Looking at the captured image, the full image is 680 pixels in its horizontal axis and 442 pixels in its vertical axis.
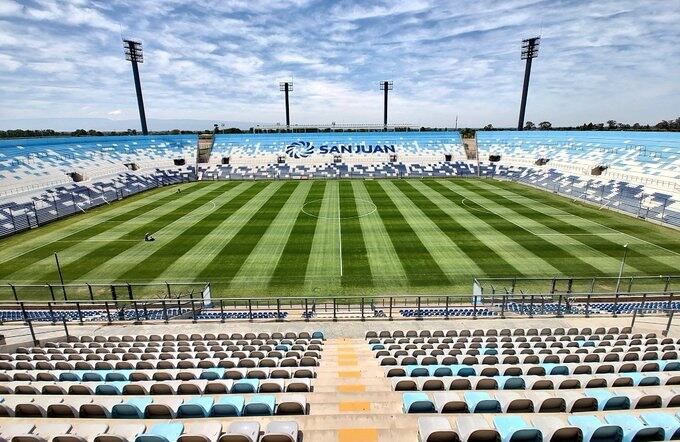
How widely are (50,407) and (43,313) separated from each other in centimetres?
1439

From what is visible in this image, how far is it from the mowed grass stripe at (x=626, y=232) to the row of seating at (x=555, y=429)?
2317cm

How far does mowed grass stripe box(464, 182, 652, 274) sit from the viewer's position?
25.1 meters

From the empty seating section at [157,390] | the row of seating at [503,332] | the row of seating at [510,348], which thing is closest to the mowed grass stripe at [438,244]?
the row of seating at [503,332]

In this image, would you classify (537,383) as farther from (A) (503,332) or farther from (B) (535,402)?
(A) (503,332)

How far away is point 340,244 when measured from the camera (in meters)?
29.4

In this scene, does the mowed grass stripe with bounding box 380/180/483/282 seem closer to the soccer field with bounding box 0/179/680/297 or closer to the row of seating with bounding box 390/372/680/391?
the soccer field with bounding box 0/179/680/297

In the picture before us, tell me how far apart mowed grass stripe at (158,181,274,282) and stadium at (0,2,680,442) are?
26cm

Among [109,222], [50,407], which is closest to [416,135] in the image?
[109,222]

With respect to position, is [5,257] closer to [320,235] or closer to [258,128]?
[320,235]

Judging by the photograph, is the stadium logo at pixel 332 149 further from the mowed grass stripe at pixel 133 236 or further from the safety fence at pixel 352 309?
the safety fence at pixel 352 309

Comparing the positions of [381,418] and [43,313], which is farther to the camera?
[43,313]

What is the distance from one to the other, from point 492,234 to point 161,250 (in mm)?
27938

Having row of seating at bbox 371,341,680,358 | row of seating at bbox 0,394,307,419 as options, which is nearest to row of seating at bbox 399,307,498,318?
row of seating at bbox 371,341,680,358

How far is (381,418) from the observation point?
677cm
